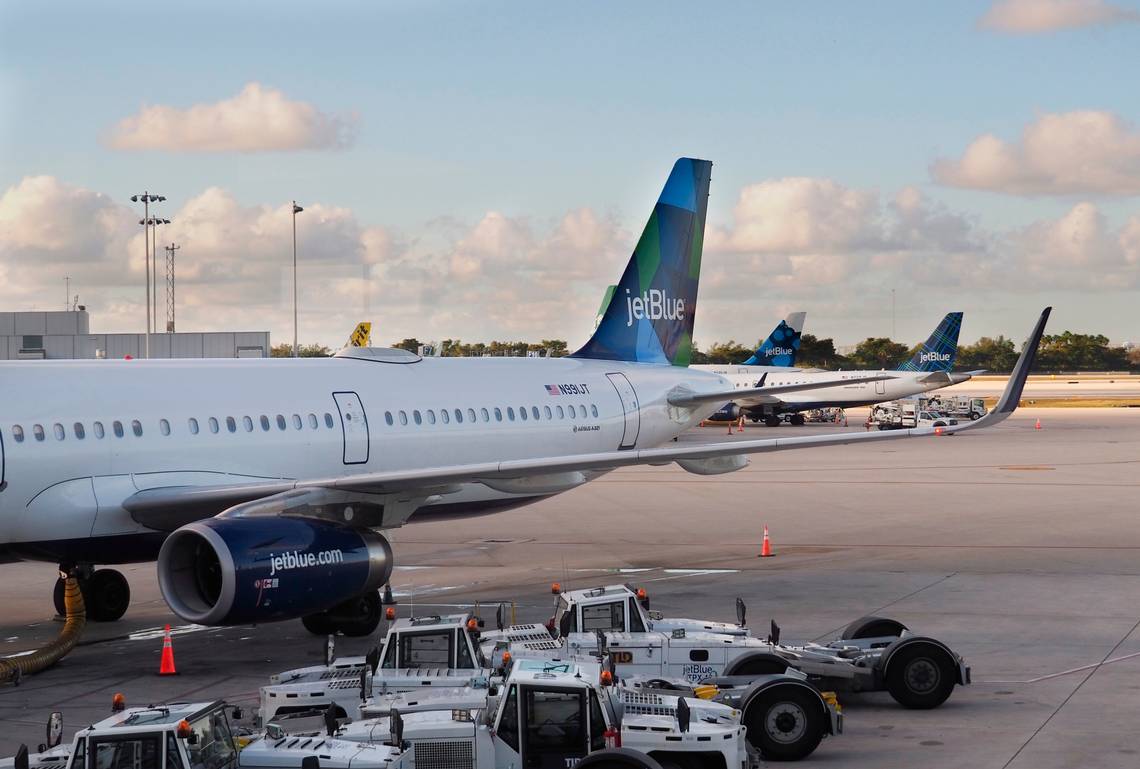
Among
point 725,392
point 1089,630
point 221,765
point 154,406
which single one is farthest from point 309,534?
point 725,392

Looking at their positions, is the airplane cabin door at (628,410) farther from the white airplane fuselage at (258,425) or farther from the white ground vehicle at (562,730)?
the white ground vehicle at (562,730)

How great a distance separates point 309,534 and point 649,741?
7800 mm

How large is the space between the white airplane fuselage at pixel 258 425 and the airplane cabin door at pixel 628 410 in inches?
1.2

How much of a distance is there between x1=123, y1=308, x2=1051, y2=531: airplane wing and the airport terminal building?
48.9 m

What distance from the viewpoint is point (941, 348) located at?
3420 inches

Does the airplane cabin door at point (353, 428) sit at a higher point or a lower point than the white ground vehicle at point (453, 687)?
higher

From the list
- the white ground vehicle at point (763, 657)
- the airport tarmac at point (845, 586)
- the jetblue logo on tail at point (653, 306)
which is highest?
the jetblue logo on tail at point (653, 306)

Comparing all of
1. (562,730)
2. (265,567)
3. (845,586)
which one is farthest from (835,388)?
(562,730)

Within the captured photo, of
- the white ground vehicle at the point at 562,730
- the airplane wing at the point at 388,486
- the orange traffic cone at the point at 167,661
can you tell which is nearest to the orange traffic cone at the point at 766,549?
the airplane wing at the point at 388,486

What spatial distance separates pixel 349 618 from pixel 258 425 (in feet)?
11.6

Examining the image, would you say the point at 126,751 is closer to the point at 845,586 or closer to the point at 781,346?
the point at 845,586

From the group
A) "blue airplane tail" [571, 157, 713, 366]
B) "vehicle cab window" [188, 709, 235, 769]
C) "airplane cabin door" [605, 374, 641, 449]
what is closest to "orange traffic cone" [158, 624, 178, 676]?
"vehicle cab window" [188, 709, 235, 769]

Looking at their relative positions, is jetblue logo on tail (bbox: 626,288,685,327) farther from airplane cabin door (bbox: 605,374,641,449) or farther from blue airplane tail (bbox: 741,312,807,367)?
blue airplane tail (bbox: 741,312,807,367)

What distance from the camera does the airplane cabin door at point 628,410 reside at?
30031 mm
